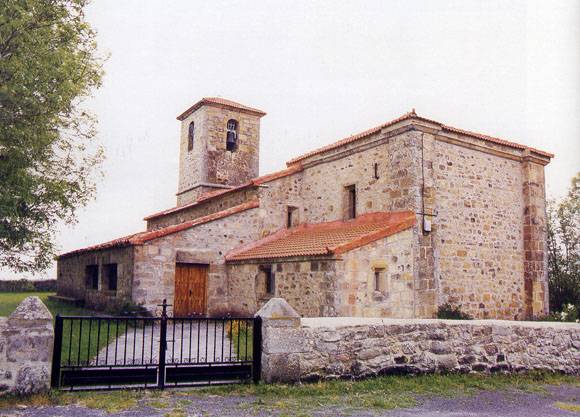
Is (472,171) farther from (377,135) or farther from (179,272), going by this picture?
(179,272)

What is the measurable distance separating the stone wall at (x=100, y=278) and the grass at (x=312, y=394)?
9.57 metres

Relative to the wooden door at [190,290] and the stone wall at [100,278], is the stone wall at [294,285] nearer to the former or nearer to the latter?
the wooden door at [190,290]

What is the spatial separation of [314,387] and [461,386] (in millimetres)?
2365

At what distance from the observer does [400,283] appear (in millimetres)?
14188

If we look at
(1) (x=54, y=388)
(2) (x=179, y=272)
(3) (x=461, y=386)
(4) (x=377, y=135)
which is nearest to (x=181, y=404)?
(1) (x=54, y=388)

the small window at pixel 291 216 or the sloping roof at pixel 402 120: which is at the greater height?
the sloping roof at pixel 402 120

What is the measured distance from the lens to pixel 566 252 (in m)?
22.7

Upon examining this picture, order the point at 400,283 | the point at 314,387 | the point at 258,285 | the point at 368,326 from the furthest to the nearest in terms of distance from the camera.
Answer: the point at 258,285 < the point at 400,283 < the point at 368,326 < the point at 314,387

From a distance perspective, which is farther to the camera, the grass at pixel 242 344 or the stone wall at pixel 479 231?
the stone wall at pixel 479 231

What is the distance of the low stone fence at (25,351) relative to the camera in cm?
612

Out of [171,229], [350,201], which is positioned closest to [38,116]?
[171,229]

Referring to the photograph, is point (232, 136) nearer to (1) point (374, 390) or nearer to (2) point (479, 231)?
(2) point (479, 231)

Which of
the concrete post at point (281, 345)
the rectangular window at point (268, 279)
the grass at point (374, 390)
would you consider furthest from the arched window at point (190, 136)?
the grass at point (374, 390)

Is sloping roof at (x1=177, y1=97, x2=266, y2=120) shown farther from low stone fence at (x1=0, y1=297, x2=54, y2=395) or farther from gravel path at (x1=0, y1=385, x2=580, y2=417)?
gravel path at (x1=0, y1=385, x2=580, y2=417)
